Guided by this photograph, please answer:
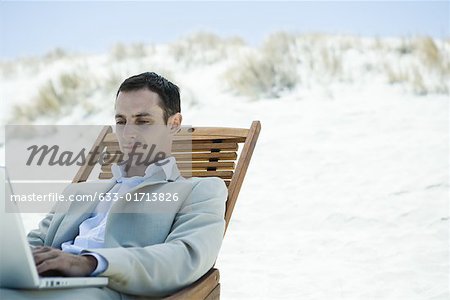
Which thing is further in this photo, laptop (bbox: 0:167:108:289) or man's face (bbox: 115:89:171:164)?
man's face (bbox: 115:89:171:164)

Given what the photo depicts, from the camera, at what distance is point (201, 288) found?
243 cm

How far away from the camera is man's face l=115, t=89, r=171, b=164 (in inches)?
105

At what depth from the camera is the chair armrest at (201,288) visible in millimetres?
2287

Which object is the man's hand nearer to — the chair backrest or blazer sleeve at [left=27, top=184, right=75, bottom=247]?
blazer sleeve at [left=27, top=184, right=75, bottom=247]

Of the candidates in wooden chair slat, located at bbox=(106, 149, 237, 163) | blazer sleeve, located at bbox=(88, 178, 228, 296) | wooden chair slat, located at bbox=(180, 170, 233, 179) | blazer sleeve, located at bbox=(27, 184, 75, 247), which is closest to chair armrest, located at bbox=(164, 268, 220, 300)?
blazer sleeve, located at bbox=(88, 178, 228, 296)

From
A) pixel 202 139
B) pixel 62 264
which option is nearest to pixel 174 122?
pixel 202 139

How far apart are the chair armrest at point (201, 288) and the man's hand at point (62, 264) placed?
284 millimetres

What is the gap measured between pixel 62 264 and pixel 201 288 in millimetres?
546

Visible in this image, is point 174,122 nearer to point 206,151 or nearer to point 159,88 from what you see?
point 159,88

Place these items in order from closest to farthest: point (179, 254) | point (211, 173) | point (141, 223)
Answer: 1. point (179, 254)
2. point (141, 223)
3. point (211, 173)

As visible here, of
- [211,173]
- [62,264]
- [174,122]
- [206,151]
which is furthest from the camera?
[206,151]

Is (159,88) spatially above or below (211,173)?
above

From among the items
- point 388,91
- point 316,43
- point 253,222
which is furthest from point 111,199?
point 316,43

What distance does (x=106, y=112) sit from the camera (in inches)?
400
